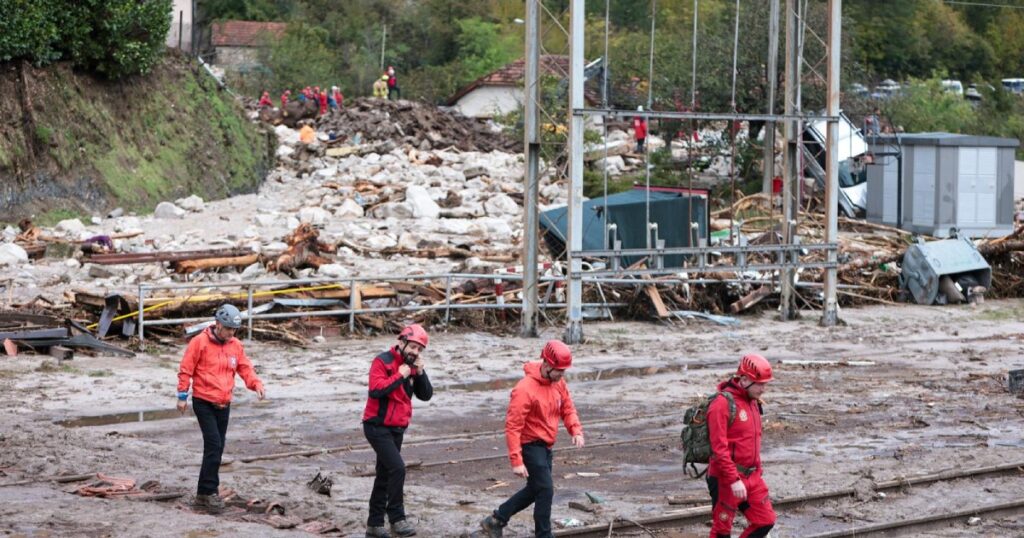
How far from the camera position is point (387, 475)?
36.3ft

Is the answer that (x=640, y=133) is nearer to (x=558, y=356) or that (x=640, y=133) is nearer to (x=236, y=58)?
(x=236, y=58)

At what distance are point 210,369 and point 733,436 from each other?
4434 millimetres

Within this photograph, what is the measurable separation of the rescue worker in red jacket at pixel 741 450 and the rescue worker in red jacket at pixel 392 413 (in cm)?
228

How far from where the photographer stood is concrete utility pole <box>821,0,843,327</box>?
1048 inches

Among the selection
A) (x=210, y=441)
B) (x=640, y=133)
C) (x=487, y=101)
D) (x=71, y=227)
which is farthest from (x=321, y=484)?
(x=487, y=101)

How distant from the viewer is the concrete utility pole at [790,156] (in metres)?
26.9

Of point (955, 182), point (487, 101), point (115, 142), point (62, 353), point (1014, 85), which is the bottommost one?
point (62, 353)

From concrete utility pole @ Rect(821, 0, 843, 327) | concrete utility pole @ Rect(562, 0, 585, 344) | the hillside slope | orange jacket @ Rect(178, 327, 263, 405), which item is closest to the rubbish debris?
orange jacket @ Rect(178, 327, 263, 405)

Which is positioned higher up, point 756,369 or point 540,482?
point 756,369

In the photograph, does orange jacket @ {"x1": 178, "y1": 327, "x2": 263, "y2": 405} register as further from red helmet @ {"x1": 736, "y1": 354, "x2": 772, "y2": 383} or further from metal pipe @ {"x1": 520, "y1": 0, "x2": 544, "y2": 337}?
metal pipe @ {"x1": 520, "y1": 0, "x2": 544, "y2": 337}

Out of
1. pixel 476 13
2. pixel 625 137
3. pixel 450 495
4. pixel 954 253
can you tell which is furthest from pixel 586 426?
pixel 476 13

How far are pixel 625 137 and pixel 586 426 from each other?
134 ft

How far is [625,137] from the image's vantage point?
57.0m

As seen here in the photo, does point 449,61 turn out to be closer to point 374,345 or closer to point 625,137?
point 625,137
